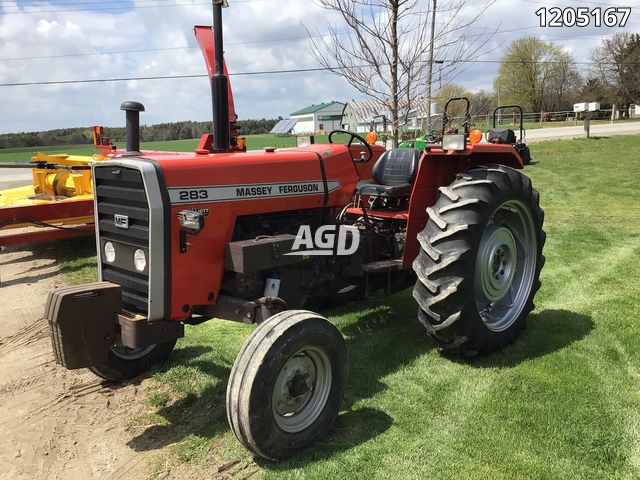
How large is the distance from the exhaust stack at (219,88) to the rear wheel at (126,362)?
1459 millimetres

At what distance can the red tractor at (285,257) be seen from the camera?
9.30 feet

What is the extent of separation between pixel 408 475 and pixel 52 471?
1.84 metres

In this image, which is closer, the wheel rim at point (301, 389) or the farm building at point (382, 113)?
the wheel rim at point (301, 389)

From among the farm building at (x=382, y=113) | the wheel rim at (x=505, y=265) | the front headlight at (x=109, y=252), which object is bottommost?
the wheel rim at (x=505, y=265)

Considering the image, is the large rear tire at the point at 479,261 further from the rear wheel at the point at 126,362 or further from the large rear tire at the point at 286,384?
the rear wheel at the point at 126,362

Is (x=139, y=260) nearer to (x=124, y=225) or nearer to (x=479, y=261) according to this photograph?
(x=124, y=225)

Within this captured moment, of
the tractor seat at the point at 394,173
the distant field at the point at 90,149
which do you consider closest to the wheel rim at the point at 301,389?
the tractor seat at the point at 394,173

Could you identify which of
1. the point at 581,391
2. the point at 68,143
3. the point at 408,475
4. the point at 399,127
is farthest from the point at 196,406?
the point at 68,143

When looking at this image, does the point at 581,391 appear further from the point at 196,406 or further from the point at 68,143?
the point at 68,143

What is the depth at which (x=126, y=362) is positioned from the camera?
368 centimetres

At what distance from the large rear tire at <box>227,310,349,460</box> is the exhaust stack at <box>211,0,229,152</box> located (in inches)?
49.1

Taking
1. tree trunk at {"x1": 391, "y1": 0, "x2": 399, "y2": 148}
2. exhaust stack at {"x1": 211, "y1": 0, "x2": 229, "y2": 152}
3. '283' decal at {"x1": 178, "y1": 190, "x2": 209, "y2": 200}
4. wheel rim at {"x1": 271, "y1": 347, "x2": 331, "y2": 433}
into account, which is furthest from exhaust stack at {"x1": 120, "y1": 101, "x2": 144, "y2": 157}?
tree trunk at {"x1": 391, "y1": 0, "x2": 399, "y2": 148}

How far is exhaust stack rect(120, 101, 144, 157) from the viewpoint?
3.50 m

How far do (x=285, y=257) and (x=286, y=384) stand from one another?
78 cm
